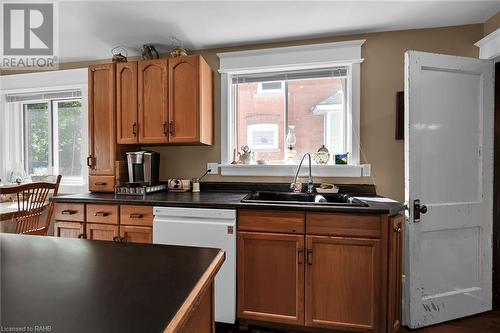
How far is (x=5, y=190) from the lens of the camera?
172cm

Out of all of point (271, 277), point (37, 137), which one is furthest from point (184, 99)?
point (37, 137)

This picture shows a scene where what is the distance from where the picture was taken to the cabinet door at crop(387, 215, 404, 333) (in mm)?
1628

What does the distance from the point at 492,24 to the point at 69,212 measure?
3.67 meters

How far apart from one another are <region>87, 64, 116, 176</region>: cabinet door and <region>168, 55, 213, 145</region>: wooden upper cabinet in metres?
0.58

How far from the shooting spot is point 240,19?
2062mm

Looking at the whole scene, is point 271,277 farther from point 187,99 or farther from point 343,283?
point 187,99

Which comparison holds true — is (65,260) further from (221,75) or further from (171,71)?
(221,75)

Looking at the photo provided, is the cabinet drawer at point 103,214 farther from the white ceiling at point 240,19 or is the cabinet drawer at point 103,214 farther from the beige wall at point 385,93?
the beige wall at point 385,93

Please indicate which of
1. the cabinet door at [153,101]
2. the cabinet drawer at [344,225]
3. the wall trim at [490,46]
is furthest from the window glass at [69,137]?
the wall trim at [490,46]

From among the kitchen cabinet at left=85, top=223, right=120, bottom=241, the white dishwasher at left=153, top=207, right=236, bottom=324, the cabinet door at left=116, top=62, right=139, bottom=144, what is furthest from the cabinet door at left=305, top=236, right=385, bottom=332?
the cabinet door at left=116, top=62, right=139, bottom=144

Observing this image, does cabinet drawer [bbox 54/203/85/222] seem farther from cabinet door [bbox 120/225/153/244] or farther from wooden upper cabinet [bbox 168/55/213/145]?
wooden upper cabinet [bbox 168/55/213/145]

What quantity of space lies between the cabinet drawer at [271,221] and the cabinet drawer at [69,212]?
1.29 metres

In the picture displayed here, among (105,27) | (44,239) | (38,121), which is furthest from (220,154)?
(38,121)

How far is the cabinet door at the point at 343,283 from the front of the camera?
1633mm
